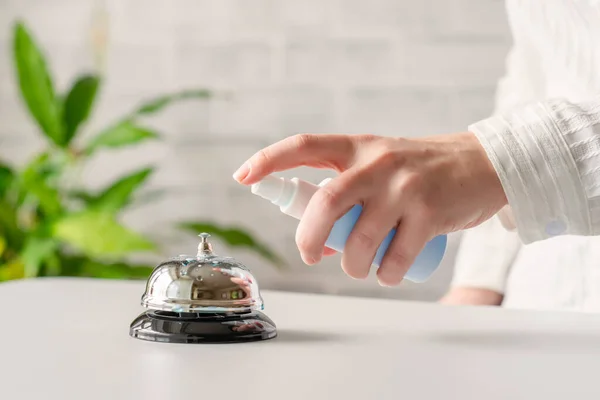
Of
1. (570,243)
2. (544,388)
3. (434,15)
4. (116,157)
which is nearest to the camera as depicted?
(544,388)

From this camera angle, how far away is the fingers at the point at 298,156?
58 centimetres

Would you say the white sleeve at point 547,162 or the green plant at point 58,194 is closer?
the white sleeve at point 547,162

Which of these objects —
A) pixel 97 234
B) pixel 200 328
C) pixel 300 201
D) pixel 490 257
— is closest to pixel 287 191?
pixel 300 201

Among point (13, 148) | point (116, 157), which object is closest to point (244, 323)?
point (116, 157)

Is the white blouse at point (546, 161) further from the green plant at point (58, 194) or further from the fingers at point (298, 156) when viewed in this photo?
the green plant at point (58, 194)

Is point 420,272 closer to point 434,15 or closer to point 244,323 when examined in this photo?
point 244,323

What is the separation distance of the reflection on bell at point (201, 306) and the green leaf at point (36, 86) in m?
1.20

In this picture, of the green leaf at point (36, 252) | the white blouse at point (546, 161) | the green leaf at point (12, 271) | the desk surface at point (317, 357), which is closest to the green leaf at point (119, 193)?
the green leaf at point (36, 252)

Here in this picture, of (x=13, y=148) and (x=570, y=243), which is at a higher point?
A: (x=13, y=148)

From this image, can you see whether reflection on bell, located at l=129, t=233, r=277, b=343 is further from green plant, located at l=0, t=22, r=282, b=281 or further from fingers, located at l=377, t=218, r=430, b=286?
green plant, located at l=0, t=22, r=282, b=281

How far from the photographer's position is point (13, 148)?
2020 millimetres

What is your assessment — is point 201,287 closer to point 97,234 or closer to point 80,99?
point 97,234

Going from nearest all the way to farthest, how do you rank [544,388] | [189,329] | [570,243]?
[544,388] < [189,329] < [570,243]

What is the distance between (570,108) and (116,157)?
4.72 feet
